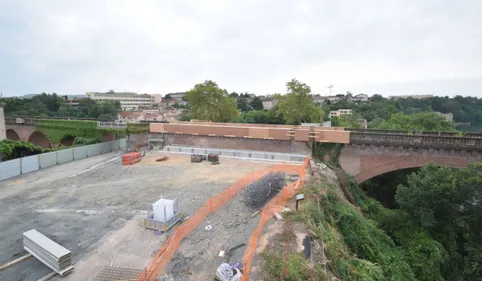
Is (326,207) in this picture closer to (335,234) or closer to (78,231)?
(335,234)

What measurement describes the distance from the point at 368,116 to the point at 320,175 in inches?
2390

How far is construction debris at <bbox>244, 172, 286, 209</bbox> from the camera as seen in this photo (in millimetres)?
12062

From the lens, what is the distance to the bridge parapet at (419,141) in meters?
16.5

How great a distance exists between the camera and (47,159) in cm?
2177

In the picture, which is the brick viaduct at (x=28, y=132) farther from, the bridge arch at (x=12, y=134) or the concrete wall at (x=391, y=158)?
the concrete wall at (x=391, y=158)

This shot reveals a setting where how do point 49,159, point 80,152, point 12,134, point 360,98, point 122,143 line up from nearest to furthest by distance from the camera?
point 49,159
point 80,152
point 122,143
point 12,134
point 360,98

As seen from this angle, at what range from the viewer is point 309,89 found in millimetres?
30359

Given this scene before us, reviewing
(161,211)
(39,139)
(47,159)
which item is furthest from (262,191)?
(39,139)

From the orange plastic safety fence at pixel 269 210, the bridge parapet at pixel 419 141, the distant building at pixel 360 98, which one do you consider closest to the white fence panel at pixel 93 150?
the orange plastic safety fence at pixel 269 210

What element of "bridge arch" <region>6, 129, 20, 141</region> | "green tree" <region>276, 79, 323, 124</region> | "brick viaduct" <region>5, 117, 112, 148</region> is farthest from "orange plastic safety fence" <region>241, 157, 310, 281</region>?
"bridge arch" <region>6, 129, 20, 141</region>

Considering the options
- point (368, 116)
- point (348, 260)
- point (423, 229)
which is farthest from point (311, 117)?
point (368, 116)

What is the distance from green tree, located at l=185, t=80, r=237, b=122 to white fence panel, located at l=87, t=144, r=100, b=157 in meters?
13.0

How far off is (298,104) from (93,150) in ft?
75.2

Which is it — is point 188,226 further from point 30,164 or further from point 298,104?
point 298,104
